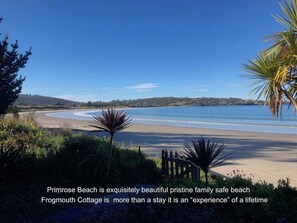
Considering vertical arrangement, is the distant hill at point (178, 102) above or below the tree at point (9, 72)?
above

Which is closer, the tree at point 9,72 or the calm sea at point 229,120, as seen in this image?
the tree at point 9,72

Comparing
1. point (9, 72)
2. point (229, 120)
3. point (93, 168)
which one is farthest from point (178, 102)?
point (93, 168)

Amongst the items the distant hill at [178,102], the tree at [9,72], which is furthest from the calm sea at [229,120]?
the distant hill at [178,102]

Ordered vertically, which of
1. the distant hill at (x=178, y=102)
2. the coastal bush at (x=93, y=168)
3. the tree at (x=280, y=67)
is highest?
the distant hill at (x=178, y=102)

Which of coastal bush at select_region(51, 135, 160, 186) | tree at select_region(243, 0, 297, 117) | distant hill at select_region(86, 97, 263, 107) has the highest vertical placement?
distant hill at select_region(86, 97, 263, 107)

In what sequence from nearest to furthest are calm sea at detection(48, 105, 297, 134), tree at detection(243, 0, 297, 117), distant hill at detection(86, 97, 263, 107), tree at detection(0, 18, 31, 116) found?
tree at detection(243, 0, 297, 117) < tree at detection(0, 18, 31, 116) < calm sea at detection(48, 105, 297, 134) < distant hill at detection(86, 97, 263, 107)

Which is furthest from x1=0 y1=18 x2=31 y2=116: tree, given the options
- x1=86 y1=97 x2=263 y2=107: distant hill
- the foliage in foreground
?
x1=86 y1=97 x2=263 y2=107: distant hill

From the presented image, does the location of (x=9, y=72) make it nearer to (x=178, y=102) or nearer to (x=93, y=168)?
(x=93, y=168)

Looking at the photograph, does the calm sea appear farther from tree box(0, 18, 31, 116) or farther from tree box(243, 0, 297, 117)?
tree box(0, 18, 31, 116)

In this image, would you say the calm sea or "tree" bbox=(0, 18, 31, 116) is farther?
the calm sea

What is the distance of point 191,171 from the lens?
6.62m

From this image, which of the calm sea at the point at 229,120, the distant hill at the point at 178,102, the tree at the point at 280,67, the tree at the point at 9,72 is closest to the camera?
the tree at the point at 280,67

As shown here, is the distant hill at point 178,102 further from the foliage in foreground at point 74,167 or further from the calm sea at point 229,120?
the foliage in foreground at point 74,167

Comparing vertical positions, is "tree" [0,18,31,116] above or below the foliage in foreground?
above
